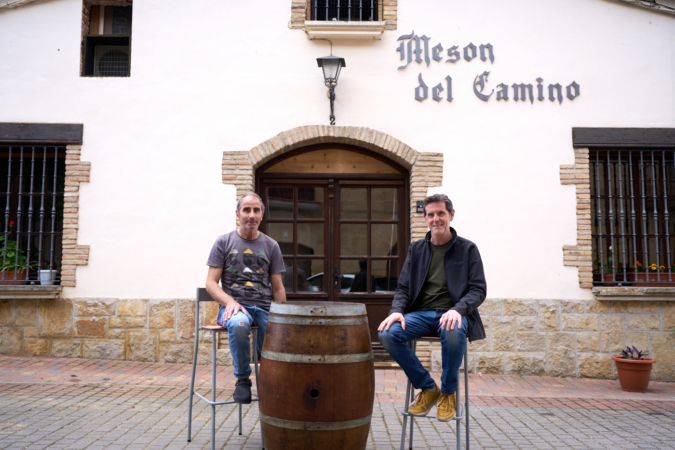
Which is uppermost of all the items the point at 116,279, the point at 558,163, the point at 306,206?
the point at 558,163

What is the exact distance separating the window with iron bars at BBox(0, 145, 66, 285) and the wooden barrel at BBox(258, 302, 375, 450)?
4515 mm

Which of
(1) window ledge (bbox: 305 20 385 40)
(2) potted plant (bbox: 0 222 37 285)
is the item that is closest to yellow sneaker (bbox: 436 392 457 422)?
(1) window ledge (bbox: 305 20 385 40)

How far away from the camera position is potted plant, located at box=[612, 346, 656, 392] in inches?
220

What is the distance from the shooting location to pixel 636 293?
242 inches

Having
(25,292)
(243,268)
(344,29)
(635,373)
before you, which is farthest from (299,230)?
(635,373)

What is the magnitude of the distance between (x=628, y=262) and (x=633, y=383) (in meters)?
1.56

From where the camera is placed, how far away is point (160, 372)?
19.4ft

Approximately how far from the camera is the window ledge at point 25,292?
6227 mm

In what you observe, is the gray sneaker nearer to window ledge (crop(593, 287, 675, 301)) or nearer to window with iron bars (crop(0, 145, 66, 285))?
window with iron bars (crop(0, 145, 66, 285))

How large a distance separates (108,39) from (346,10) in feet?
9.98

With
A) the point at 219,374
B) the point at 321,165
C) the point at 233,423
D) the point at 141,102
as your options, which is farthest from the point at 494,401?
the point at 141,102

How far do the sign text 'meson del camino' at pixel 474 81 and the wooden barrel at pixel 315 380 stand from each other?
4214mm

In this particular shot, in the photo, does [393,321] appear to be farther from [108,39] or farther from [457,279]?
[108,39]

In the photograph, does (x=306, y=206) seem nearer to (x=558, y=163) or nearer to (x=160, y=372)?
(x=160, y=372)
